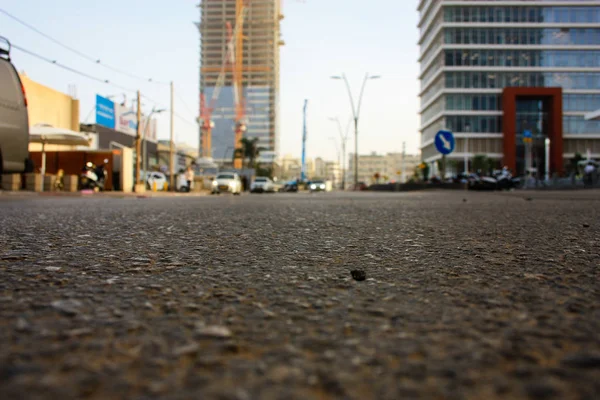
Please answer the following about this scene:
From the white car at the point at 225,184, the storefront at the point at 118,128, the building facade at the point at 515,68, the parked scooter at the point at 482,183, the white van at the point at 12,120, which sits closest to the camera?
the white van at the point at 12,120

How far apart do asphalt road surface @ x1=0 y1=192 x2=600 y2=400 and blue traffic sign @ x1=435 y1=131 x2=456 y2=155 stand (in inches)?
486

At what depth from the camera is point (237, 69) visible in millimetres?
144750

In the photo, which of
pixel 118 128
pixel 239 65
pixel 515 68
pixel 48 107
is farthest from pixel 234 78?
pixel 48 107

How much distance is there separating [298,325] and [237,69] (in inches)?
5904

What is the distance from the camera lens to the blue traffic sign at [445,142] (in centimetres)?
1397

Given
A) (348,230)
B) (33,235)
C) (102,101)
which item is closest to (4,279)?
(33,235)

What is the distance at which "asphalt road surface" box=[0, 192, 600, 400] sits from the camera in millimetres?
681

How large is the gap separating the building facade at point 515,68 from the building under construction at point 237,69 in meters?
85.8

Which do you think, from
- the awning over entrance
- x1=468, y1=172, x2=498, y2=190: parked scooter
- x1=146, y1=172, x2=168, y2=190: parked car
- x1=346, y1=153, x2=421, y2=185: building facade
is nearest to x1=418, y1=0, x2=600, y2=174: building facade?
x1=468, y1=172, x2=498, y2=190: parked scooter

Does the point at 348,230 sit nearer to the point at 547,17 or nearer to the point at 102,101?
the point at 102,101

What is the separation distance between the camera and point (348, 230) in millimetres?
3389

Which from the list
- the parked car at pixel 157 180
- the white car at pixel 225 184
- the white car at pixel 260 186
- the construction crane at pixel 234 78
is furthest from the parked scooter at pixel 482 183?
the construction crane at pixel 234 78

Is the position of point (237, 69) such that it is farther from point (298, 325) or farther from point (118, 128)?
point (298, 325)

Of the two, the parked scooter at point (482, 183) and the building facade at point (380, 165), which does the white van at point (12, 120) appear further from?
the building facade at point (380, 165)
